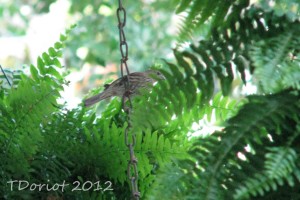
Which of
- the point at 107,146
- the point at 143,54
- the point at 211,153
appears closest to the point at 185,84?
the point at 211,153

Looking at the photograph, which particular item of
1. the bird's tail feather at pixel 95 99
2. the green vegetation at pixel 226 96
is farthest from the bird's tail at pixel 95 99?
the green vegetation at pixel 226 96

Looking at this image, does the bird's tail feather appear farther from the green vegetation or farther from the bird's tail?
the green vegetation

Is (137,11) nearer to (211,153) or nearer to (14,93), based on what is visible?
(14,93)

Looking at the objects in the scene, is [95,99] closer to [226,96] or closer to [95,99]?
[95,99]

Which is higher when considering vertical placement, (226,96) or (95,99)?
(95,99)

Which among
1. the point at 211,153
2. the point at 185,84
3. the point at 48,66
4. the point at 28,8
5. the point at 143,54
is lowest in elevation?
the point at 211,153

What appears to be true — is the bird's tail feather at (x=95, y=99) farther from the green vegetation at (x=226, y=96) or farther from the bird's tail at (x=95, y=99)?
the green vegetation at (x=226, y=96)

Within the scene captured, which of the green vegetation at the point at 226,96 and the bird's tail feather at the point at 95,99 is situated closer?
the green vegetation at the point at 226,96

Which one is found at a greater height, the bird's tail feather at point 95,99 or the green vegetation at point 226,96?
the bird's tail feather at point 95,99

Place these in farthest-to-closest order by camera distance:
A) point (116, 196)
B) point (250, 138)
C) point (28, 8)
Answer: point (28, 8) → point (116, 196) → point (250, 138)

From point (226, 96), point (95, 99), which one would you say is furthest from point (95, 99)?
point (226, 96)

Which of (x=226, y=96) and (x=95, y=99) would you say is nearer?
(x=226, y=96)
